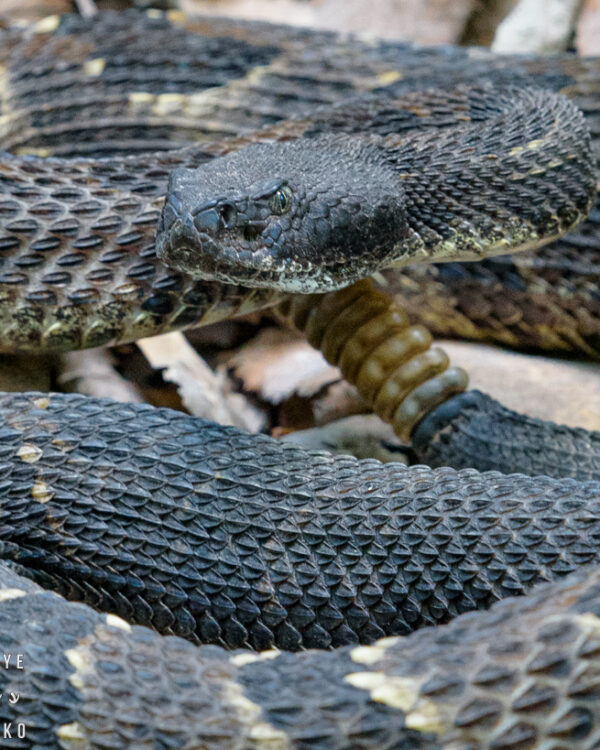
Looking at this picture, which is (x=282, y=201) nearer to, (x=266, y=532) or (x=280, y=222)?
(x=280, y=222)

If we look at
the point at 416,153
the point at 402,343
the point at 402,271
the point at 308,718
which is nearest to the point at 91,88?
the point at 402,271

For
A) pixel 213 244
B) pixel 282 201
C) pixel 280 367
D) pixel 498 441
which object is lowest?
pixel 280 367

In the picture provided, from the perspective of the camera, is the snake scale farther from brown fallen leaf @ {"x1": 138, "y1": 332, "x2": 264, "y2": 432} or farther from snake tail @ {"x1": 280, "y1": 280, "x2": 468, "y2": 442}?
brown fallen leaf @ {"x1": 138, "y1": 332, "x2": 264, "y2": 432}

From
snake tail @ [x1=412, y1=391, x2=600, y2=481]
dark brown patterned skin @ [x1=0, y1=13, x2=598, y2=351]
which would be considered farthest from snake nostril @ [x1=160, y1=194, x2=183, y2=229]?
snake tail @ [x1=412, y1=391, x2=600, y2=481]

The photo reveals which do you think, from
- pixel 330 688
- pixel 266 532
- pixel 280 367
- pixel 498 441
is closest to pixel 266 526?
pixel 266 532

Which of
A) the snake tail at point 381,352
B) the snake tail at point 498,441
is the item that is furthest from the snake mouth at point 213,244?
the snake tail at point 498,441

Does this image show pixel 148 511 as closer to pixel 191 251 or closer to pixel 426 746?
pixel 191 251

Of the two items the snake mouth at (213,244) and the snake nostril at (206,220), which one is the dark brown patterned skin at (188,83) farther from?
the snake nostril at (206,220)
